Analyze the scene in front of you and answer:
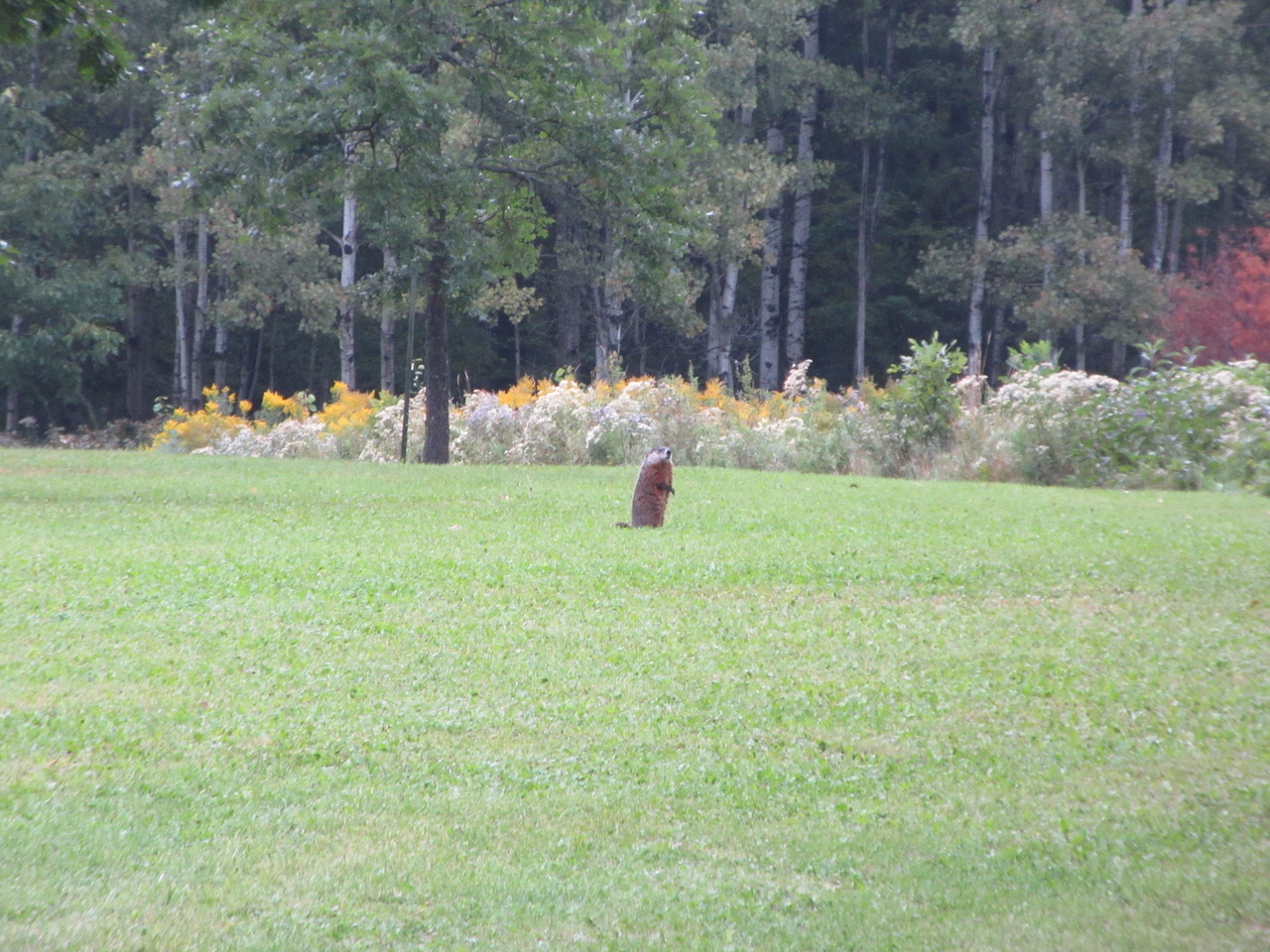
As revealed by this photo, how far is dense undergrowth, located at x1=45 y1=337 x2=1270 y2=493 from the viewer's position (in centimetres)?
1560

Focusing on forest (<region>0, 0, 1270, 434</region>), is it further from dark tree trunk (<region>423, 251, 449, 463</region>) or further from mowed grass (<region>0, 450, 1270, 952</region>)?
mowed grass (<region>0, 450, 1270, 952</region>)

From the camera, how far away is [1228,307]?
2953 cm

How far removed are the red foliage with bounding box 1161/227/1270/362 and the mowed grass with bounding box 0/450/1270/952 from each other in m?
20.6

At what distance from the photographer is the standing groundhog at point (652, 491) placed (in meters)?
10.5

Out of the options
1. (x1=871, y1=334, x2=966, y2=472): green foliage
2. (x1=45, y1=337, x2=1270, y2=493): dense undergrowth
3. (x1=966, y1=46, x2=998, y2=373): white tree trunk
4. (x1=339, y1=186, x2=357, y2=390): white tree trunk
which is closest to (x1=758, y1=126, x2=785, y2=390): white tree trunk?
(x1=966, y1=46, x2=998, y2=373): white tree trunk

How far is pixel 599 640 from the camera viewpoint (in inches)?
260

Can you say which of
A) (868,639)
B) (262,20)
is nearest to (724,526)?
(868,639)

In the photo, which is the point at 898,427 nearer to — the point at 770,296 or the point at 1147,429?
the point at 1147,429

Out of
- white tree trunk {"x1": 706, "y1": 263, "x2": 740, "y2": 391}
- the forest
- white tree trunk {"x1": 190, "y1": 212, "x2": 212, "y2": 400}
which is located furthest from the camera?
white tree trunk {"x1": 706, "y1": 263, "x2": 740, "y2": 391}

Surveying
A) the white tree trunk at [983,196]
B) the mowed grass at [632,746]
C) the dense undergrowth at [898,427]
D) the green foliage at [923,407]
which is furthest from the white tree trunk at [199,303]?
the mowed grass at [632,746]

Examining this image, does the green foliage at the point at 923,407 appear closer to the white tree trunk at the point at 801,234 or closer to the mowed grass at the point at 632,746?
the mowed grass at the point at 632,746

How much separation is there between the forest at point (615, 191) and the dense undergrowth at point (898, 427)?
1.69 metres

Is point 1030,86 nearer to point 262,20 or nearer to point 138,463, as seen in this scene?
point 262,20

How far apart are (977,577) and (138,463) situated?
40.5 feet
